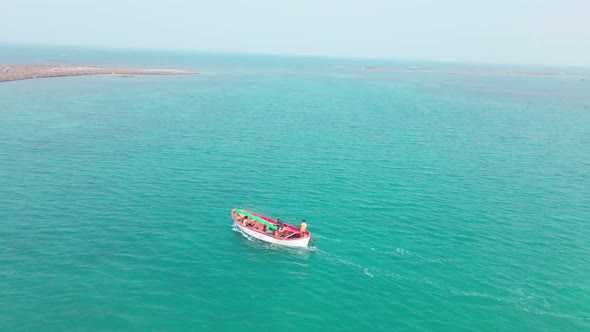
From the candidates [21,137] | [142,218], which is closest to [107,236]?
[142,218]

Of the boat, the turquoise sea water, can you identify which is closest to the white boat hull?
the boat

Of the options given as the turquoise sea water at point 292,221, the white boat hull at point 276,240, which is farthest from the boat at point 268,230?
the turquoise sea water at point 292,221

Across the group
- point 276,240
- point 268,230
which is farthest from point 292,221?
point 276,240

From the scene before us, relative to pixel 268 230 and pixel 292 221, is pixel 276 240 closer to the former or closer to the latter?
pixel 268 230

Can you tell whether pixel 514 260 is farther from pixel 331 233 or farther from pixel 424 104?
pixel 424 104

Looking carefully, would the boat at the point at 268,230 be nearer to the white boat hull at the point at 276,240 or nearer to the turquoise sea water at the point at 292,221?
the white boat hull at the point at 276,240
